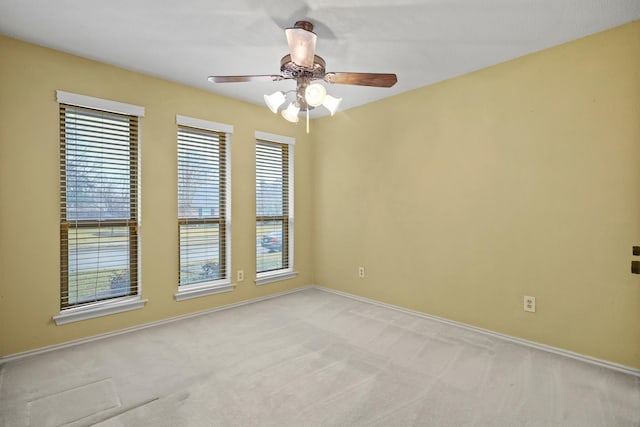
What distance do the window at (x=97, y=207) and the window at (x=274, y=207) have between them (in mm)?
1447

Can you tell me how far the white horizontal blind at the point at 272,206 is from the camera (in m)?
4.17

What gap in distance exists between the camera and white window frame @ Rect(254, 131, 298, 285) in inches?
162

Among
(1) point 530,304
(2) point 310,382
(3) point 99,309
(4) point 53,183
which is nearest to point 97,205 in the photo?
(4) point 53,183

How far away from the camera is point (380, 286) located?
3.89 meters

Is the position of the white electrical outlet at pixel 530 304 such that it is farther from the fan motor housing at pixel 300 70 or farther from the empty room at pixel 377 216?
the fan motor housing at pixel 300 70

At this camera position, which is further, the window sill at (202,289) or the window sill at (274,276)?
the window sill at (274,276)

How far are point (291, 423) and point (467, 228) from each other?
235 cm

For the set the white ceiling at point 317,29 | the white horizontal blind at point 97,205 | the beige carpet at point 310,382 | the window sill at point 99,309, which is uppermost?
the white ceiling at point 317,29

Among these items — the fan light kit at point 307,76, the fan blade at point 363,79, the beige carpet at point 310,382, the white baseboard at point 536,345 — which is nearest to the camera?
the beige carpet at point 310,382

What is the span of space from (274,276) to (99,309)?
1953 millimetres

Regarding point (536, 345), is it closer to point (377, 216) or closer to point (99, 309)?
point (377, 216)

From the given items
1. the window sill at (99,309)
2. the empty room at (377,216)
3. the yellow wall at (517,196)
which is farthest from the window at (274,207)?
the window sill at (99,309)

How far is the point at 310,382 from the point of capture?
218 centimetres

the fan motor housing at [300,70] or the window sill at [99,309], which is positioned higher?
the fan motor housing at [300,70]
